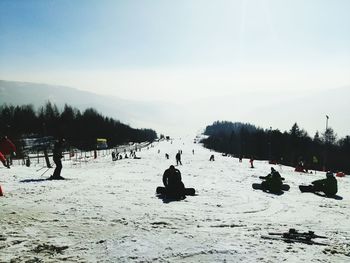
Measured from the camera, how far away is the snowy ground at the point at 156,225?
7.74 m

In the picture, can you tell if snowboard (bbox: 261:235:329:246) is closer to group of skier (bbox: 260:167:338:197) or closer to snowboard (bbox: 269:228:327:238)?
snowboard (bbox: 269:228:327:238)

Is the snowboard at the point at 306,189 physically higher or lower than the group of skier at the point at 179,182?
lower

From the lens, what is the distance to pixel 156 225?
1030 cm

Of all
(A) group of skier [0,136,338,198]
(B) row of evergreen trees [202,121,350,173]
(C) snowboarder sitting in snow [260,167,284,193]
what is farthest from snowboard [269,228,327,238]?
(B) row of evergreen trees [202,121,350,173]

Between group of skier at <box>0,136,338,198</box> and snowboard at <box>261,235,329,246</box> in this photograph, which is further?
group of skier at <box>0,136,338,198</box>

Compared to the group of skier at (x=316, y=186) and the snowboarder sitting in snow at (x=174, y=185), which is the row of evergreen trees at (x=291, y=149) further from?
the snowboarder sitting in snow at (x=174, y=185)

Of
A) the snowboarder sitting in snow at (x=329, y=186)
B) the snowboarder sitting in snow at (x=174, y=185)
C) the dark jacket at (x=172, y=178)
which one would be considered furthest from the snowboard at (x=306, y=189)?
the dark jacket at (x=172, y=178)

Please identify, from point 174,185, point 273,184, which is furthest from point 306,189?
point 174,185

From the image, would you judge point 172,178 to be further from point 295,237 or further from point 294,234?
point 295,237

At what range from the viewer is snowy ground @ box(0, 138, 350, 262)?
25.4ft

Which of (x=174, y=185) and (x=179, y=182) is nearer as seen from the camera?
(x=174, y=185)

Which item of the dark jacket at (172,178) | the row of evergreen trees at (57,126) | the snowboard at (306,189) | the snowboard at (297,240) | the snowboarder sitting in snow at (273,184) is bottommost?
the snowboard at (306,189)

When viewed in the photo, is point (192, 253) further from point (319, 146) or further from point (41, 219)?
point (319, 146)

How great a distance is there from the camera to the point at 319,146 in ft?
487
